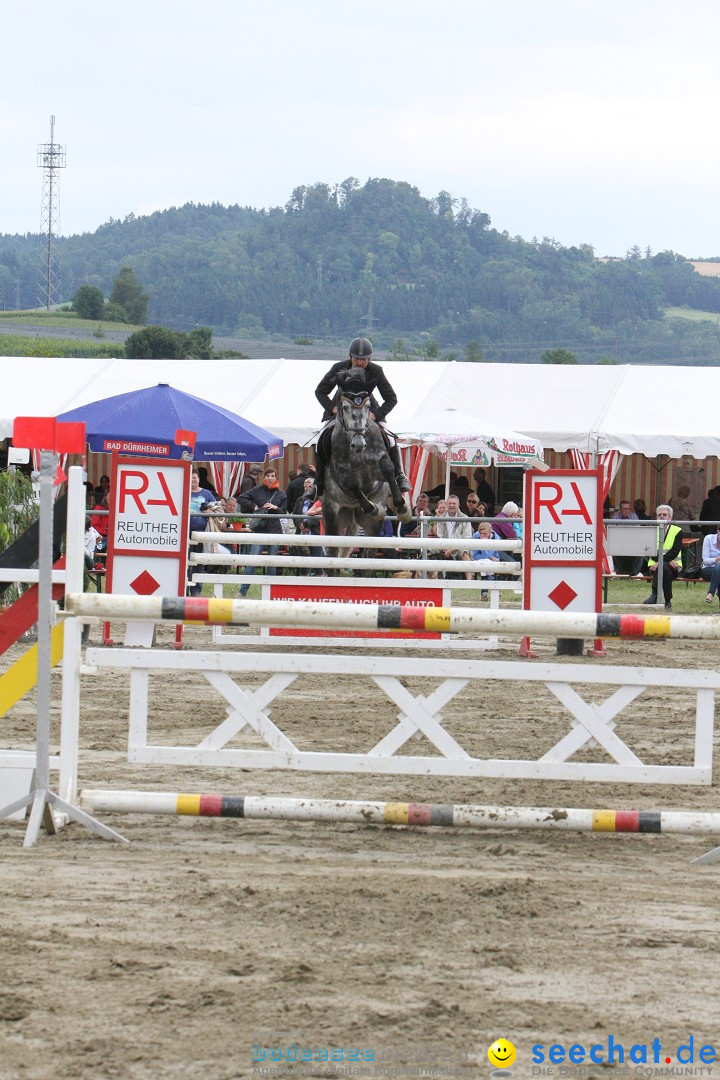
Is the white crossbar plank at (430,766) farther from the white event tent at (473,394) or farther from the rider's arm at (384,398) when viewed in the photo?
the white event tent at (473,394)

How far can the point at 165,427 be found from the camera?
1677 centimetres

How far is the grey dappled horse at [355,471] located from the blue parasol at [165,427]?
4250mm

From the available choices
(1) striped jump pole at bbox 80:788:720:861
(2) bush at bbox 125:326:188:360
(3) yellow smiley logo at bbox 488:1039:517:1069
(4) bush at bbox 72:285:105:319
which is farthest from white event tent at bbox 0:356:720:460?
(4) bush at bbox 72:285:105:319

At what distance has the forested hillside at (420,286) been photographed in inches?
4360

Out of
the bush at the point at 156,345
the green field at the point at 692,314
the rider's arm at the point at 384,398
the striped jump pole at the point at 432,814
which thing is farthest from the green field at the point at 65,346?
the green field at the point at 692,314

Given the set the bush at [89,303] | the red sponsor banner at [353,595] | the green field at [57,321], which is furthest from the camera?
the bush at [89,303]

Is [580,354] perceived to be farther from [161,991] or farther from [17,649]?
[161,991]

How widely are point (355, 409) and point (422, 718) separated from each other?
6.88 meters

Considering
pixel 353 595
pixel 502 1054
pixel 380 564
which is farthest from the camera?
pixel 380 564

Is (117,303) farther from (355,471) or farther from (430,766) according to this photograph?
(430,766)

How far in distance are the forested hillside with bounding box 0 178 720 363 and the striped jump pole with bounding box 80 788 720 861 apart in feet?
311

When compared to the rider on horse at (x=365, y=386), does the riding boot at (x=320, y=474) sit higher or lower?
lower

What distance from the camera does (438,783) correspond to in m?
5.86

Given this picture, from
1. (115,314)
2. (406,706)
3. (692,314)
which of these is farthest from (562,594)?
(692,314)
